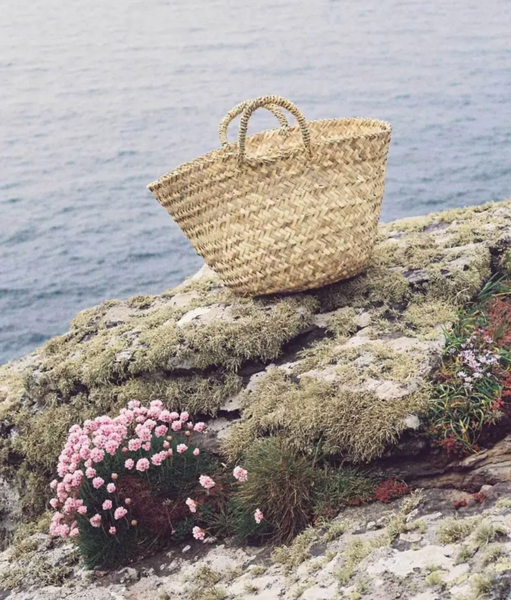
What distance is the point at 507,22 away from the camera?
45.8 feet

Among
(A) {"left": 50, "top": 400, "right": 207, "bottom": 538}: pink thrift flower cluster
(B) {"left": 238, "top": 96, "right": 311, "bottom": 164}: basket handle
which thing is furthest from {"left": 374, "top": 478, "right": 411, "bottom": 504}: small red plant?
(B) {"left": 238, "top": 96, "right": 311, "bottom": 164}: basket handle

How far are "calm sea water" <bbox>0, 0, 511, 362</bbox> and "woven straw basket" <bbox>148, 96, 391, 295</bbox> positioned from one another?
431 centimetres

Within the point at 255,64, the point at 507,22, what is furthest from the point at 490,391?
the point at 507,22

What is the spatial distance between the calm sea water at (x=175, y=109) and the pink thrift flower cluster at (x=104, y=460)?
192 inches

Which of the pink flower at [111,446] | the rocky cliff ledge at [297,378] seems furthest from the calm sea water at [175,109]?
the pink flower at [111,446]

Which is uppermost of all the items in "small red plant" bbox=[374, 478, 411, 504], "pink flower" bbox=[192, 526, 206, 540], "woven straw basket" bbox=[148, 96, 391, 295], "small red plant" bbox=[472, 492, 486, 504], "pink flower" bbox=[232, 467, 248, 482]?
"woven straw basket" bbox=[148, 96, 391, 295]

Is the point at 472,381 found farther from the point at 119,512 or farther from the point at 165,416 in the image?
the point at 119,512

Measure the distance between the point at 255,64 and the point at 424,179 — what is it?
365 centimetres

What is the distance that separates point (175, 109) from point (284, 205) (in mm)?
7764

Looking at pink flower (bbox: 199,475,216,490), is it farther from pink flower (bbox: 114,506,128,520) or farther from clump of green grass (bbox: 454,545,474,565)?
clump of green grass (bbox: 454,545,474,565)

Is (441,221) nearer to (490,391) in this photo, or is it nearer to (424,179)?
(490,391)

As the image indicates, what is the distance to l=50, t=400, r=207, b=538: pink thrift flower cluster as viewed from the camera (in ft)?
12.4

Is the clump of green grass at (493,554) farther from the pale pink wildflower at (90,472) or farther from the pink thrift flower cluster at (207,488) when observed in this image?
the pale pink wildflower at (90,472)

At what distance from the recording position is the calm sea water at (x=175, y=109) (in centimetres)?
955
